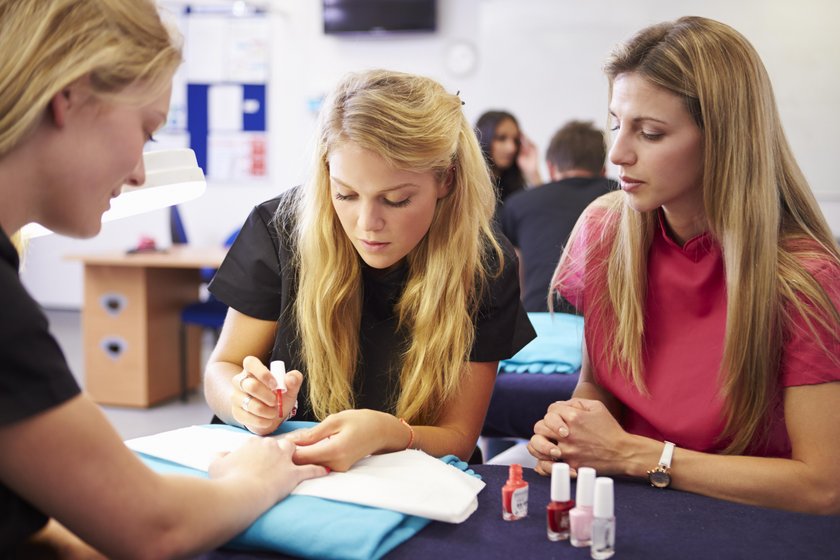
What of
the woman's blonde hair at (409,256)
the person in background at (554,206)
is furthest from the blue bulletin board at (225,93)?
the woman's blonde hair at (409,256)

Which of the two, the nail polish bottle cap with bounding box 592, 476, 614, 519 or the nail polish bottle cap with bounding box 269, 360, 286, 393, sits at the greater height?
the nail polish bottle cap with bounding box 269, 360, 286, 393

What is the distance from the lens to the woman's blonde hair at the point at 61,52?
80cm

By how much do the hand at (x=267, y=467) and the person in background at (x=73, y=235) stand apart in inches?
2.9

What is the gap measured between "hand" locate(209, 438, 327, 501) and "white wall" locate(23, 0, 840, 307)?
3796mm

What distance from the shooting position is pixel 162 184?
1220 mm

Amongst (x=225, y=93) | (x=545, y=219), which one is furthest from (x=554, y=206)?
(x=225, y=93)

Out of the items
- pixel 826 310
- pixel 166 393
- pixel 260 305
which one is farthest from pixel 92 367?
pixel 826 310

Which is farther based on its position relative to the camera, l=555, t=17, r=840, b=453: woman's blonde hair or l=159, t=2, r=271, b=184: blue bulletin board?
l=159, t=2, r=271, b=184: blue bulletin board

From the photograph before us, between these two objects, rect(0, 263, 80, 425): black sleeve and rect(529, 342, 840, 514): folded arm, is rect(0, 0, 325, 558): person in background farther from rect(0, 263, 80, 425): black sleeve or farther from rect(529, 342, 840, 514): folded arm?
rect(529, 342, 840, 514): folded arm

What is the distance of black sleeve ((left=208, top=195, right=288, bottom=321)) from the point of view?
63.0 inches

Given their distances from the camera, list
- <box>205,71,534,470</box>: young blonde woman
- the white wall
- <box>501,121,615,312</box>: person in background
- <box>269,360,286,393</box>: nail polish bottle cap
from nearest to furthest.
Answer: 1. <box>269,360,286,393</box>: nail polish bottle cap
2. <box>205,71,534,470</box>: young blonde woman
3. <box>501,121,615,312</box>: person in background
4. the white wall

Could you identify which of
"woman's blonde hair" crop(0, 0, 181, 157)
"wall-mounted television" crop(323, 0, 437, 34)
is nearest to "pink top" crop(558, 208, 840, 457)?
"woman's blonde hair" crop(0, 0, 181, 157)

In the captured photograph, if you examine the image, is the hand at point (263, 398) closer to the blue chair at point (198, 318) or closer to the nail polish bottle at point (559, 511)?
the nail polish bottle at point (559, 511)

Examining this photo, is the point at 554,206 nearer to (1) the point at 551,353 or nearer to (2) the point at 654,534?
(1) the point at 551,353
